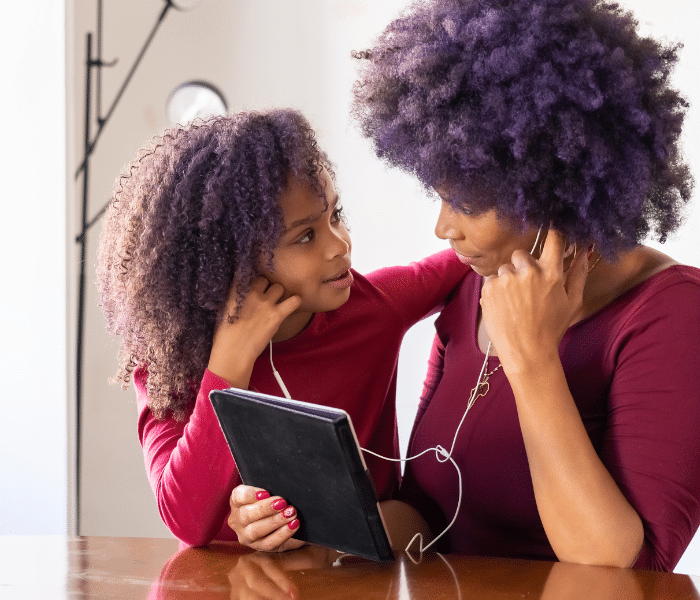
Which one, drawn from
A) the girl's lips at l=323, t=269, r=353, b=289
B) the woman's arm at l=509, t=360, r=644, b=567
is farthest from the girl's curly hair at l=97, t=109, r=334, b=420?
the woman's arm at l=509, t=360, r=644, b=567

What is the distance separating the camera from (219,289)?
118 cm

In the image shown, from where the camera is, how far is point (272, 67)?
256 centimetres

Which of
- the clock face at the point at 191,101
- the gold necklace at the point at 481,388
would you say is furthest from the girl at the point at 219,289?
the clock face at the point at 191,101

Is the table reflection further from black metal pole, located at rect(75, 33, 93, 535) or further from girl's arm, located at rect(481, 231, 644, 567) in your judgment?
black metal pole, located at rect(75, 33, 93, 535)

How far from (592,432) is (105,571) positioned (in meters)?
0.64

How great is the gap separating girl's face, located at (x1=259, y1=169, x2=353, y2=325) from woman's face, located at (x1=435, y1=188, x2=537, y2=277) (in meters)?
0.21

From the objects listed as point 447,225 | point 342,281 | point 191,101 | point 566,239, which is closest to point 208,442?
point 342,281

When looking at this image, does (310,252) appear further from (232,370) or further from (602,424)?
(602,424)

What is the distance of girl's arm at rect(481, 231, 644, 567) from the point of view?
92 centimetres

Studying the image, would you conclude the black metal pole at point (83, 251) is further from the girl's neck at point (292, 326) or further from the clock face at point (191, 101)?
the girl's neck at point (292, 326)
